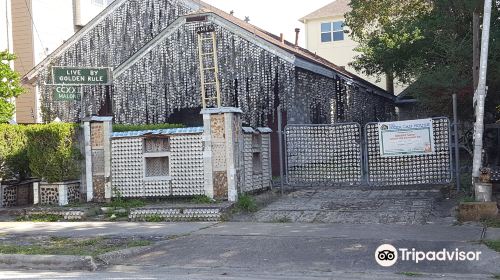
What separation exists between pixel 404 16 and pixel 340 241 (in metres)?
14.1

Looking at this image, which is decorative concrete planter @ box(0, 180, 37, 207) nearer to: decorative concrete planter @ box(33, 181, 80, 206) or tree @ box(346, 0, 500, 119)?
decorative concrete planter @ box(33, 181, 80, 206)

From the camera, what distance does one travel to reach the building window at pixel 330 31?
43.3 m

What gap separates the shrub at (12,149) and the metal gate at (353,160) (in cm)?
685

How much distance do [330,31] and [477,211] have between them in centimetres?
3420

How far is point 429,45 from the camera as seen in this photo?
18.6 meters

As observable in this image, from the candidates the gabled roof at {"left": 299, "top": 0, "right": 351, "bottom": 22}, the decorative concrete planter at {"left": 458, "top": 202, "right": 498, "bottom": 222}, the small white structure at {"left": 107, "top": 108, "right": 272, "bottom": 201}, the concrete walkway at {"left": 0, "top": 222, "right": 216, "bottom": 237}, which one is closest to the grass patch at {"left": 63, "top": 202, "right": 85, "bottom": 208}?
the small white structure at {"left": 107, "top": 108, "right": 272, "bottom": 201}

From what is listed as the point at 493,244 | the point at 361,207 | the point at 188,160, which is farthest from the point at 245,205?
the point at 493,244

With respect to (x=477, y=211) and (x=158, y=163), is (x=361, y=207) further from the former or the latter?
(x=158, y=163)

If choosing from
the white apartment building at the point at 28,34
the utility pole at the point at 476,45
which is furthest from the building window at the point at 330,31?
the utility pole at the point at 476,45

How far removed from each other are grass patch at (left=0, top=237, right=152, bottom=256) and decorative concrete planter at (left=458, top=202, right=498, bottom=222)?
230 inches

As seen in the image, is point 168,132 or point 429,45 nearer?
point 168,132

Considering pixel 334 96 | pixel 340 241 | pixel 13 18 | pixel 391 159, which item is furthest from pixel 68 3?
pixel 340 241

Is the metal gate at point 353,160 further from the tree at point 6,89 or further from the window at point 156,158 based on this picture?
the tree at point 6,89

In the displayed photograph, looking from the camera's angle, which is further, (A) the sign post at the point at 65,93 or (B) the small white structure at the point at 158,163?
(A) the sign post at the point at 65,93
